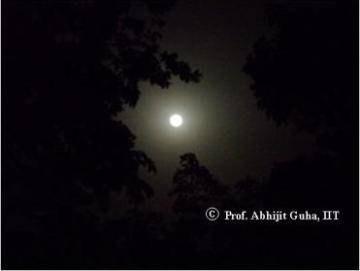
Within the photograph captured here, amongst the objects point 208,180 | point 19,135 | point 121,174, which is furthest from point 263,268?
point 19,135

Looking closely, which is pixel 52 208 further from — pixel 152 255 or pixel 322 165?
pixel 322 165

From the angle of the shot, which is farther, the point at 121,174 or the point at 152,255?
the point at 152,255

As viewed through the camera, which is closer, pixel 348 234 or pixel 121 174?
pixel 121 174

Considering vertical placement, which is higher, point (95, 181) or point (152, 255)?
point (95, 181)

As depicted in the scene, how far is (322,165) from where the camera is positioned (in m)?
6.82

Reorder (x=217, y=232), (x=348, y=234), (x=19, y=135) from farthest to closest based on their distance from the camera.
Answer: (x=217, y=232)
(x=348, y=234)
(x=19, y=135)

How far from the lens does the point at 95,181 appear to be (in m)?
6.30

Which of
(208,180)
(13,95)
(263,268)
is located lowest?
(263,268)

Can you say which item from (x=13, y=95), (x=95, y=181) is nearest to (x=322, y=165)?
(x=95, y=181)

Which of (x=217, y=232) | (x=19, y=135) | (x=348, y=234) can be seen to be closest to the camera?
(x=19, y=135)

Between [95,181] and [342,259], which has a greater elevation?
[95,181]

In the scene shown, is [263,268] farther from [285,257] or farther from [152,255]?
[152,255]

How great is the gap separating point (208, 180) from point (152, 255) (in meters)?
1.18

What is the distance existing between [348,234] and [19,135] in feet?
13.9
